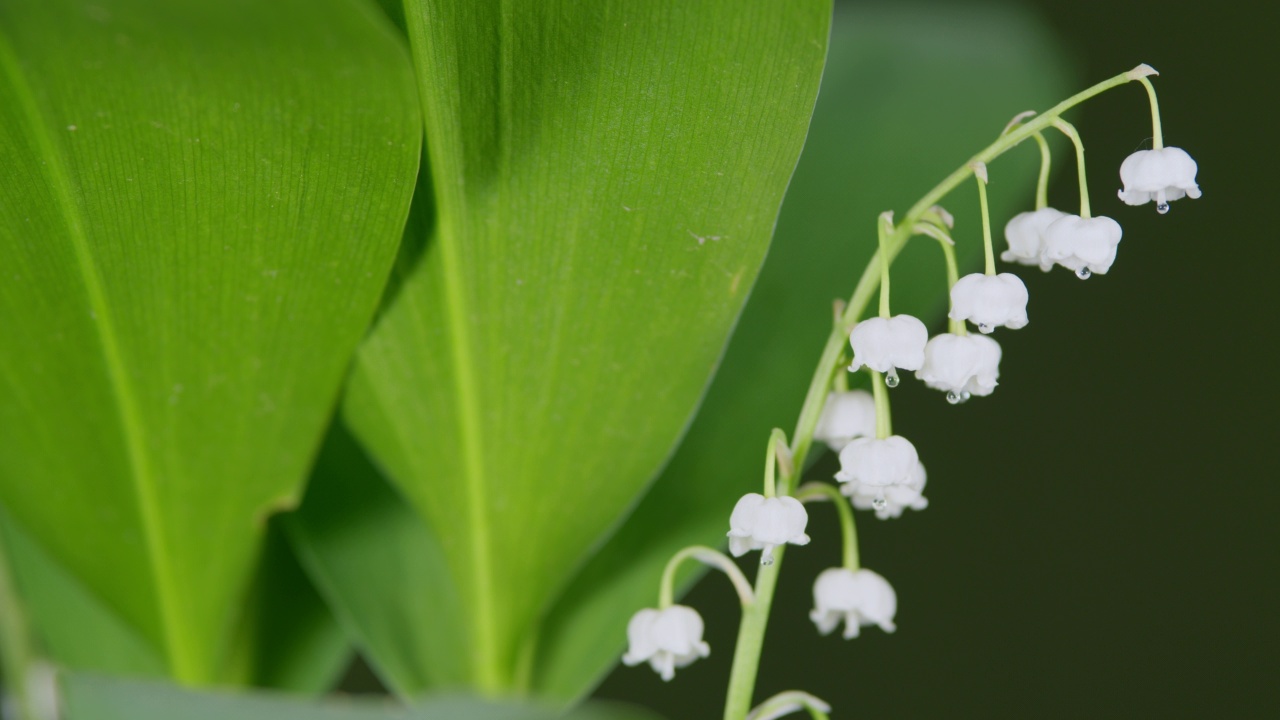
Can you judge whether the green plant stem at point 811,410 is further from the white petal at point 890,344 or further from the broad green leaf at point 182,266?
the broad green leaf at point 182,266

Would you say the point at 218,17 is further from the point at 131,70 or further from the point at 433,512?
the point at 433,512

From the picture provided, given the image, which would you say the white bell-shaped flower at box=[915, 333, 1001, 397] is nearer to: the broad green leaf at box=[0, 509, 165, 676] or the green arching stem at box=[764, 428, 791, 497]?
the green arching stem at box=[764, 428, 791, 497]

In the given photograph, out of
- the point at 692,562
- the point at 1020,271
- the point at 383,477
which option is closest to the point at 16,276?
the point at 383,477

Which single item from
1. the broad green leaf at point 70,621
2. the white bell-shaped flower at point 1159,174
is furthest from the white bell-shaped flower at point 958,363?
the broad green leaf at point 70,621

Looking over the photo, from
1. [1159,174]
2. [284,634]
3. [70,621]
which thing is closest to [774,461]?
[1159,174]

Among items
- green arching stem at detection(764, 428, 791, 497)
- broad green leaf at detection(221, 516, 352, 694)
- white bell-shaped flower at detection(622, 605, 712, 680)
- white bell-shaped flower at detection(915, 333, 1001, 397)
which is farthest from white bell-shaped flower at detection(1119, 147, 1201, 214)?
broad green leaf at detection(221, 516, 352, 694)

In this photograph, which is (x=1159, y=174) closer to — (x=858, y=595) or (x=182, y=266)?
(x=858, y=595)

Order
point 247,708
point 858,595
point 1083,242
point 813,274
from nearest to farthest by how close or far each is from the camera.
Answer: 1. point 247,708
2. point 1083,242
3. point 858,595
4. point 813,274
